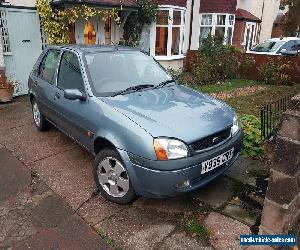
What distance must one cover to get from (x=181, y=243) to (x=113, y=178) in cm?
111

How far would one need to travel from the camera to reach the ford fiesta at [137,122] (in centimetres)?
307

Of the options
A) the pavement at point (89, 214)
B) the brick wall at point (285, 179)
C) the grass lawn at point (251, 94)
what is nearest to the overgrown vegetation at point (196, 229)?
the pavement at point (89, 214)

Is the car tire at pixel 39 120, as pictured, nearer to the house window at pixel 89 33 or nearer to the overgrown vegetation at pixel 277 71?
the house window at pixel 89 33

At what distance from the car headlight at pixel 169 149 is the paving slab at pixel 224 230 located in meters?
0.91

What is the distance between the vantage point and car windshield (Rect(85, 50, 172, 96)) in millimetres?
4012

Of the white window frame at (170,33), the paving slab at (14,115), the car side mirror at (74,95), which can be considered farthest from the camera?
the white window frame at (170,33)

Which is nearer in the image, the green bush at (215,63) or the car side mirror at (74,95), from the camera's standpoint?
the car side mirror at (74,95)

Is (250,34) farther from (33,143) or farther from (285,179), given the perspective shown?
(285,179)

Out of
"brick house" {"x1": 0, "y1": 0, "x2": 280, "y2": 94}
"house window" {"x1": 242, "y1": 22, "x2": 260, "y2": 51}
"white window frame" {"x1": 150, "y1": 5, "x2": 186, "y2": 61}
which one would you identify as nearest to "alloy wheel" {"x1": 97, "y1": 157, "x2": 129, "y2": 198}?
"brick house" {"x1": 0, "y1": 0, "x2": 280, "y2": 94}

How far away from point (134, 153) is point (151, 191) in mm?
457

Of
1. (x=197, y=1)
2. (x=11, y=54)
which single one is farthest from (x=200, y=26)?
(x=11, y=54)

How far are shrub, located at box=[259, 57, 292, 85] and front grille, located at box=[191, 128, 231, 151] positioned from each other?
9.27 meters

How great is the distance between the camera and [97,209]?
358 cm

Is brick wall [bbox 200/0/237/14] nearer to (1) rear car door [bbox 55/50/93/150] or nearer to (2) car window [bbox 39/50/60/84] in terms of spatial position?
(2) car window [bbox 39/50/60/84]
